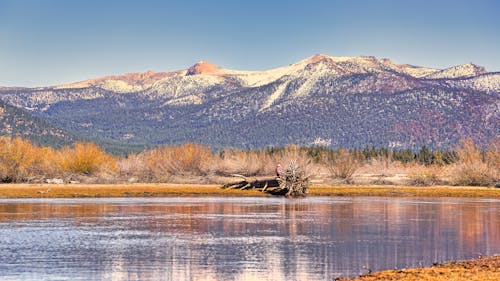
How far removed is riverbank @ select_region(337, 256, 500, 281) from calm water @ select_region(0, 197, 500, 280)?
140 centimetres

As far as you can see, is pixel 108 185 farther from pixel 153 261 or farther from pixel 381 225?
pixel 153 261

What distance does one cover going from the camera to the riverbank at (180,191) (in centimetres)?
7188

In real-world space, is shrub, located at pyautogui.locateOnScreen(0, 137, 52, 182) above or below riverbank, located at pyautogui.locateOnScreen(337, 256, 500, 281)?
above

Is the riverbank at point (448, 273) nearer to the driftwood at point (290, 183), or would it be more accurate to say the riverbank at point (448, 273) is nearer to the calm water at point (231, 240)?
the calm water at point (231, 240)

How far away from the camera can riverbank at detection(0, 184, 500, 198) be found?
71.9 m

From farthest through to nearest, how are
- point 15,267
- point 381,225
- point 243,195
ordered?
point 243,195 → point 381,225 → point 15,267

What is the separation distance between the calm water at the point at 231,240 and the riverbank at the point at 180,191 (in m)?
13.7

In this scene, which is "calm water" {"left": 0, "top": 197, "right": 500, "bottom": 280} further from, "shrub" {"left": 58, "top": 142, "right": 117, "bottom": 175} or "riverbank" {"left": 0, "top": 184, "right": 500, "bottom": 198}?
"shrub" {"left": 58, "top": 142, "right": 117, "bottom": 175}

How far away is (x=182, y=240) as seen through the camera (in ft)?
116

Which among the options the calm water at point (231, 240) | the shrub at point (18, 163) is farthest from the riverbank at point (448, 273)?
the shrub at point (18, 163)

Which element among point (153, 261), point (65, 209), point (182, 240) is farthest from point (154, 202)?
point (153, 261)

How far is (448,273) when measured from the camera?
25297mm

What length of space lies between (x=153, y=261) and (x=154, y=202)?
114 ft

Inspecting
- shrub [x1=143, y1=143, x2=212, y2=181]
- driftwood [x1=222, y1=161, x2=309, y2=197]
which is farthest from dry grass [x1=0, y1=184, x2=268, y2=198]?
shrub [x1=143, y1=143, x2=212, y2=181]
